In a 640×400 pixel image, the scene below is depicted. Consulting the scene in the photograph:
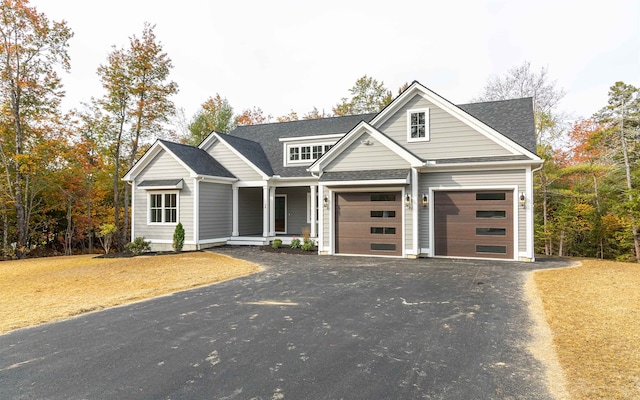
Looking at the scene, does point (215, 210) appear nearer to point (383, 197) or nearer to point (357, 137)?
point (357, 137)

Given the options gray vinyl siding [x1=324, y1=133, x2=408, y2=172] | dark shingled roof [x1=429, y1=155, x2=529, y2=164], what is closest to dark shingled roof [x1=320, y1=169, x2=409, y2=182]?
gray vinyl siding [x1=324, y1=133, x2=408, y2=172]

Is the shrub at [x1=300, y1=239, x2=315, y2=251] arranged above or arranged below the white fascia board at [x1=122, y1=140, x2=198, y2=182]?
below

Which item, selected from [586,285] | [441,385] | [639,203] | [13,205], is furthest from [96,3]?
[639,203]

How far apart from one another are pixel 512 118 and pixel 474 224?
5.01 metres

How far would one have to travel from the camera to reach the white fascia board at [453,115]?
12.1m

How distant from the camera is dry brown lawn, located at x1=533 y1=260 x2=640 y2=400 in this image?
3523 millimetres

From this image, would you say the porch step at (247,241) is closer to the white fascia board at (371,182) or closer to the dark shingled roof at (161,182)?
the dark shingled roof at (161,182)

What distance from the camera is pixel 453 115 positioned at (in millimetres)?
13062

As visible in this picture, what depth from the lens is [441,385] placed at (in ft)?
11.5

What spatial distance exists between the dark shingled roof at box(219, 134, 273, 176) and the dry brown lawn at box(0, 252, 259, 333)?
5.45m

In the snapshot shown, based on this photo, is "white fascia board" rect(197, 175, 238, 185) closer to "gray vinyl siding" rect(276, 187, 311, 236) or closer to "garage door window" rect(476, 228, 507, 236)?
"gray vinyl siding" rect(276, 187, 311, 236)

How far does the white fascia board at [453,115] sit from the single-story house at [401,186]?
0.12 ft

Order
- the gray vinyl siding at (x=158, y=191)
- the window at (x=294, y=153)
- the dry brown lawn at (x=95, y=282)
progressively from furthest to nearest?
the window at (x=294, y=153)
the gray vinyl siding at (x=158, y=191)
the dry brown lawn at (x=95, y=282)

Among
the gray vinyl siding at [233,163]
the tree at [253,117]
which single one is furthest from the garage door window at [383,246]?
the tree at [253,117]
